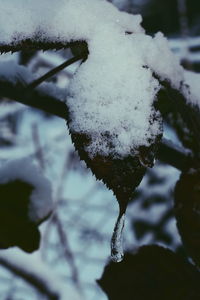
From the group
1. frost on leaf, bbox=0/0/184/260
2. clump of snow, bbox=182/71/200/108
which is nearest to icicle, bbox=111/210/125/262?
frost on leaf, bbox=0/0/184/260

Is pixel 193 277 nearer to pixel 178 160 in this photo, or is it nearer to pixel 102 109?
pixel 178 160

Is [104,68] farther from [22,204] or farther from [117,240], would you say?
[22,204]

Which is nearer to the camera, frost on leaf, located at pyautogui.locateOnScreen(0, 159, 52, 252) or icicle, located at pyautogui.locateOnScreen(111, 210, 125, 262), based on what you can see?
icicle, located at pyautogui.locateOnScreen(111, 210, 125, 262)

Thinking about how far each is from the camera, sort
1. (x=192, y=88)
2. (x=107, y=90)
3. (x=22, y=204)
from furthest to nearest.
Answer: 1. (x=22, y=204)
2. (x=192, y=88)
3. (x=107, y=90)

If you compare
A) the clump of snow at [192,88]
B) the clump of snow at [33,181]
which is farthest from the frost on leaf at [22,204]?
the clump of snow at [192,88]

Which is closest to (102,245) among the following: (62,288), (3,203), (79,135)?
(62,288)

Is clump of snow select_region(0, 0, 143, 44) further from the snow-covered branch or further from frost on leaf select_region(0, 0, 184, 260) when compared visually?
the snow-covered branch

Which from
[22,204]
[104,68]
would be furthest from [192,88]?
[22,204]
